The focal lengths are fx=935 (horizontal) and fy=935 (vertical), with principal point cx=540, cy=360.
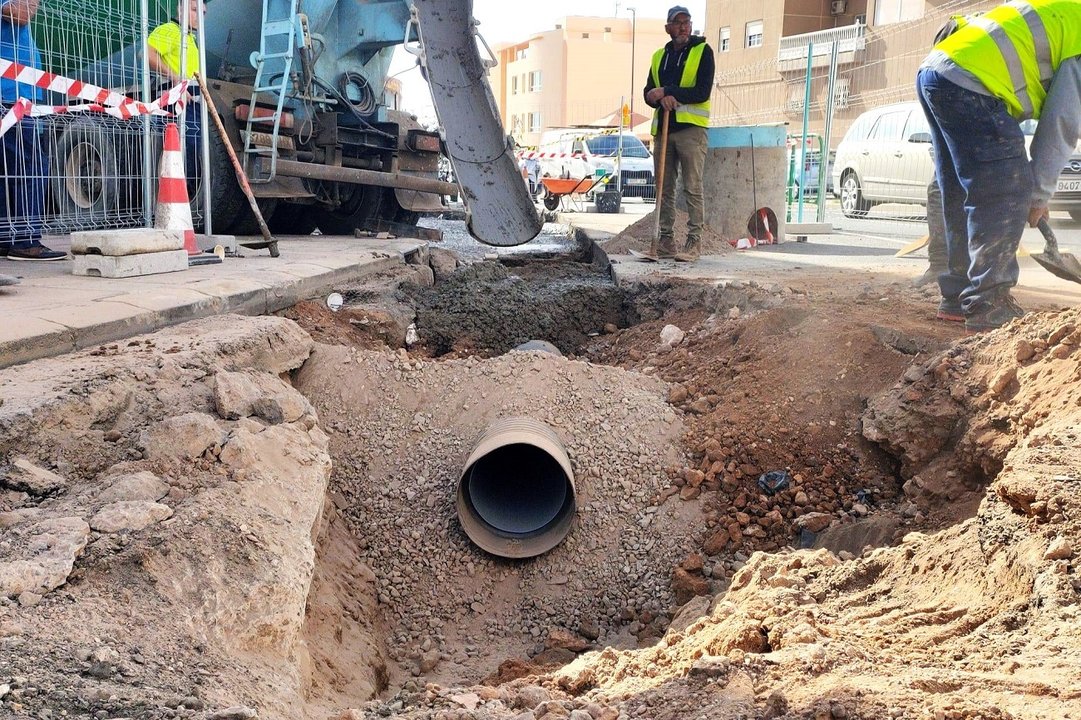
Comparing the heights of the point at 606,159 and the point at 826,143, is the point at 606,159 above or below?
above

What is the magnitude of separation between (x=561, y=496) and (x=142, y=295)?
2.14m

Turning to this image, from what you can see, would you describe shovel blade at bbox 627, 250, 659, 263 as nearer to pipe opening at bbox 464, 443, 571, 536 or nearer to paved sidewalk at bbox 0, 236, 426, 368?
paved sidewalk at bbox 0, 236, 426, 368

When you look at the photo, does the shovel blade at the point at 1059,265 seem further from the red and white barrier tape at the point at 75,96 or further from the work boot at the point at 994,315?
the red and white barrier tape at the point at 75,96

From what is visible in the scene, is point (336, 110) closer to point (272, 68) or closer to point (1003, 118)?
point (272, 68)

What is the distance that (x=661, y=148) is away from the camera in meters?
8.12

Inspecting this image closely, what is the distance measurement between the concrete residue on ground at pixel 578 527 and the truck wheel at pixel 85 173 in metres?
2.25

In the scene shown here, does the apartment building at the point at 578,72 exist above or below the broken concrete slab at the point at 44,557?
above

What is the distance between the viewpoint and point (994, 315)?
4.48m

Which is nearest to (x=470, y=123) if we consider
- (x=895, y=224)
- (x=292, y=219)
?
(x=292, y=219)

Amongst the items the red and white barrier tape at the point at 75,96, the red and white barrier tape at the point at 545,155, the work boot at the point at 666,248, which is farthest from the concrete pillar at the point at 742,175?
the red and white barrier tape at the point at 545,155

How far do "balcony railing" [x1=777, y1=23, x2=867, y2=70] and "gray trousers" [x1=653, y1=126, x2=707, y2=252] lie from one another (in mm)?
15047

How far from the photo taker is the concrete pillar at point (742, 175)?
30.6 feet

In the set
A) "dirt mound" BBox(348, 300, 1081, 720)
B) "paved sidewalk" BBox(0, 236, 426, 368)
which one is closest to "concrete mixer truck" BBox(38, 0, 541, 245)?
"paved sidewalk" BBox(0, 236, 426, 368)

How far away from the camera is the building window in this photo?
35250 mm
